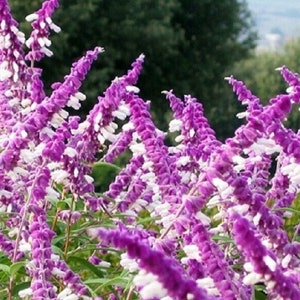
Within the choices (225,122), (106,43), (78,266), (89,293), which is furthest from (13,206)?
(225,122)

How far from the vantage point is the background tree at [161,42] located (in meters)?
28.4

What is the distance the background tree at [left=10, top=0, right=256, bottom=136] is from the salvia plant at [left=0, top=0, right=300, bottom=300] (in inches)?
922

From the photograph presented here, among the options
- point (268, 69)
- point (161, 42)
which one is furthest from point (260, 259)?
point (268, 69)

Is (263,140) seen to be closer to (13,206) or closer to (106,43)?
(13,206)

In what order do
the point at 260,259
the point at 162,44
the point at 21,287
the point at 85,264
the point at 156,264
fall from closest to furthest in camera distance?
1. the point at 156,264
2. the point at 260,259
3. the point at 21,287
4. the point at 85,264
5. the point at 162,44

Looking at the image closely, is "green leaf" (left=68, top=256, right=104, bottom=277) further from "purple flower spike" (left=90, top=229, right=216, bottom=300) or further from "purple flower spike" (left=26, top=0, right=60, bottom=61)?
"purple flower spike" (left=90, top=229, right=216, bottom=300)

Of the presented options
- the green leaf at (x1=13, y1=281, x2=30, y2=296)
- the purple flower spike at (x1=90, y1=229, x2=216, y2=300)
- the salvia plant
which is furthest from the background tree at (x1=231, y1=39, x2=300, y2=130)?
the purple flower spike at (x1=90, y1=229, x2=216, y2=300)

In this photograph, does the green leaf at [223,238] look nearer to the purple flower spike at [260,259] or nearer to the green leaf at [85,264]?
the green leaf at [85,264]

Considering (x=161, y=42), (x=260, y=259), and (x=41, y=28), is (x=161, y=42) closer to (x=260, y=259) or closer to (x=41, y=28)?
(x=41, y=28)

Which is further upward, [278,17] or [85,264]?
[278,17]

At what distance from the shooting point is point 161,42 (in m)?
29.8

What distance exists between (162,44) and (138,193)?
27.1 meters

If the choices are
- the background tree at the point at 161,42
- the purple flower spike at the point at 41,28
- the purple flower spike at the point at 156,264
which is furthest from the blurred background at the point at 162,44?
the purple flower spike at the point at 156,264

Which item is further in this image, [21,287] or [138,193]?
[138,193]
